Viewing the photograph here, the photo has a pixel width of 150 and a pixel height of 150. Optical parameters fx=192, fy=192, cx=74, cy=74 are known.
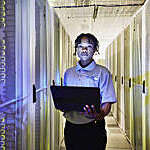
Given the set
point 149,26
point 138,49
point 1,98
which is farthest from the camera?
point 138,49

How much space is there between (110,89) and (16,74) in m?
0.75

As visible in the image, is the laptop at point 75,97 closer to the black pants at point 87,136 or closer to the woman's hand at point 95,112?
the woman's hand at point 95,112

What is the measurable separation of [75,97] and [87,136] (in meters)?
0.39

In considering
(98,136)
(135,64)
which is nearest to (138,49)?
(135,64)

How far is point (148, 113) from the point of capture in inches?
80.2

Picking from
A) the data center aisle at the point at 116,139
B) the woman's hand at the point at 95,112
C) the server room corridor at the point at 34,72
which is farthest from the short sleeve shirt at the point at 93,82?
the data center aisle at the point at 116,139

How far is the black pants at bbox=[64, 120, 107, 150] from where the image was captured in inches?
61.2

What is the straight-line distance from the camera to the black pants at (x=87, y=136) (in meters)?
1.56

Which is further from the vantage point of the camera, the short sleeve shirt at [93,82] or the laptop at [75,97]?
→ the short sleeve shirt at [93,82]

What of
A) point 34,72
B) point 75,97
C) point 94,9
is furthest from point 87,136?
point 94,9

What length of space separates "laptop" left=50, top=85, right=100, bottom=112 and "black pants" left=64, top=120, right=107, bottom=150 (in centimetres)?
20

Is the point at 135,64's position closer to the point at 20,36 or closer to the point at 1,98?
the point at 20,36

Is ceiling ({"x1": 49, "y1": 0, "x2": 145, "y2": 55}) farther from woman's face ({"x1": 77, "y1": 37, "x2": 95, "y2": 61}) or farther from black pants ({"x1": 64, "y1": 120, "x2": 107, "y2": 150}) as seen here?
black pants ({"x1": 64, "y1": 120, "x2": 107, "y2": 150})

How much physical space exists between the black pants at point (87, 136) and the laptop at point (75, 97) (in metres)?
0.20
